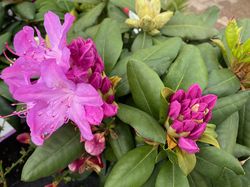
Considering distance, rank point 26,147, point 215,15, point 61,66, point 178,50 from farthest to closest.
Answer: point 26,147
point 215,15
point 178,50
point 61,66

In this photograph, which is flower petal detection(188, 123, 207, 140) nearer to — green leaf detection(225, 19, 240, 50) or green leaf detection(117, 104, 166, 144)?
green leaf detection(117, 104, 166, 144)

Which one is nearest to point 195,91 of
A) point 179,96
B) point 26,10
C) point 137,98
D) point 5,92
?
point 179,96

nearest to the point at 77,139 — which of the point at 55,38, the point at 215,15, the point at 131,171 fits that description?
the point at 131,171

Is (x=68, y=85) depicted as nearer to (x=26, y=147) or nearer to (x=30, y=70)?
(x=30, y=70)

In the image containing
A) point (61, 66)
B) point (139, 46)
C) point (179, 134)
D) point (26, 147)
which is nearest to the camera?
point (61, 66)

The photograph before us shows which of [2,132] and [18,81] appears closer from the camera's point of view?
[18,81]

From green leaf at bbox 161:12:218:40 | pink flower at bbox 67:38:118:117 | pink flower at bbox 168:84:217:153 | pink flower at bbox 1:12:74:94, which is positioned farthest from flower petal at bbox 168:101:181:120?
green leaf at bbox 161:12:218:40

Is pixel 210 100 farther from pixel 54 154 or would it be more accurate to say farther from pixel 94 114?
pixel 54 154
